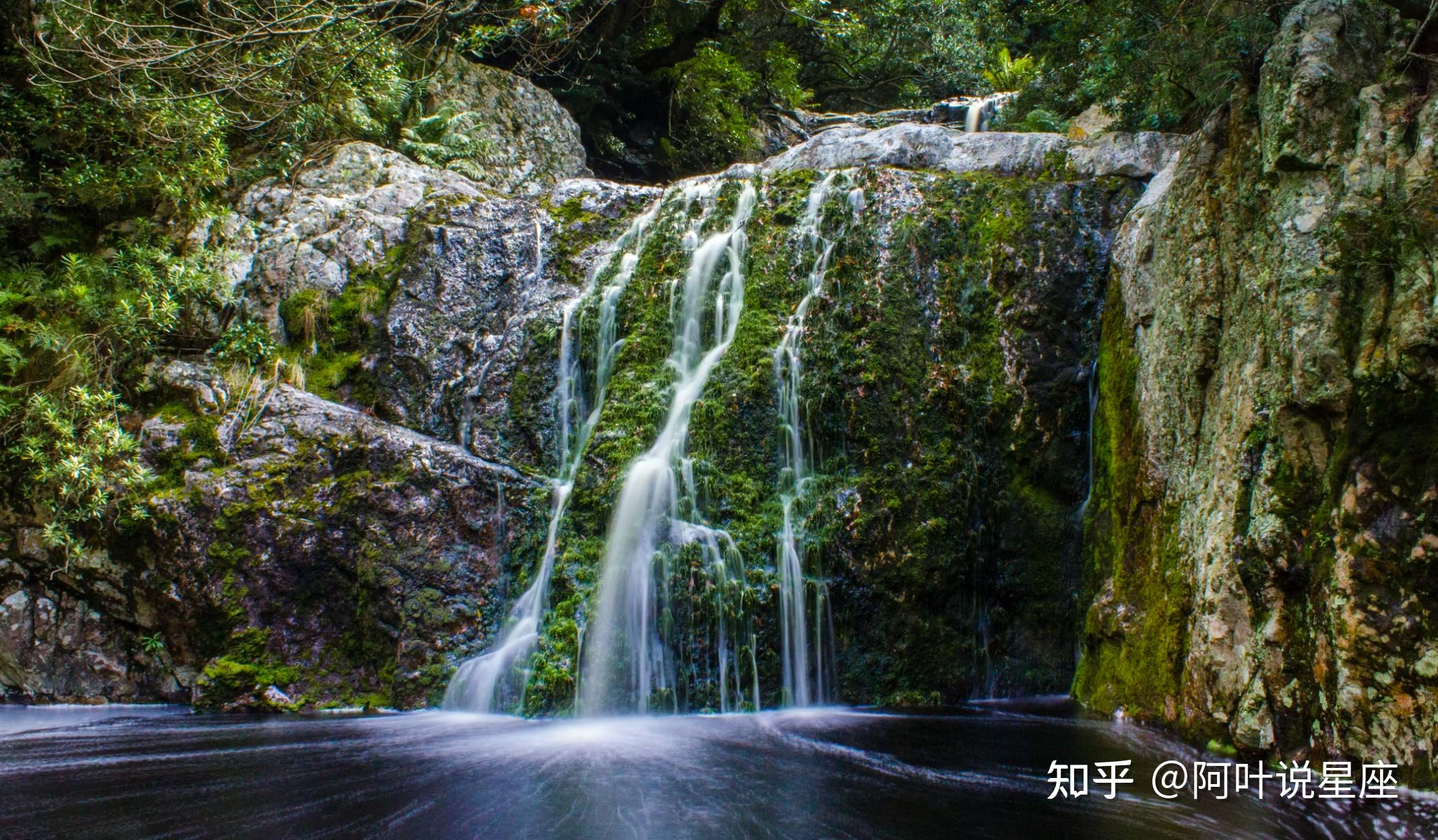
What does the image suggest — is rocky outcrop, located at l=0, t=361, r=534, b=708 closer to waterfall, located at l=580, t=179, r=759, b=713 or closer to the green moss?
waterfall, located at l=580, t=179, r=759, b=713

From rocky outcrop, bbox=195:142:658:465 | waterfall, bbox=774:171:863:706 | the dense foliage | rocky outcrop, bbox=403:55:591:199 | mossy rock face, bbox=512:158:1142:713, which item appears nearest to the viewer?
waterfall, bbox=774:171:863:706

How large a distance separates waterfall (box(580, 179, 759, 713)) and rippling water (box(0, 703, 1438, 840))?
1.09 feet

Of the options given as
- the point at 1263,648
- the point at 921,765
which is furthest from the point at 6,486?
the point at 1263,648

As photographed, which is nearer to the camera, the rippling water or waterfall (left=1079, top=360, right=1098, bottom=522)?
the rippling water

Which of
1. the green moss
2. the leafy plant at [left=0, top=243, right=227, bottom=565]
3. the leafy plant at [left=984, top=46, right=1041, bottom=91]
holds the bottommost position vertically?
the green moss

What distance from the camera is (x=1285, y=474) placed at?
14.8 feet

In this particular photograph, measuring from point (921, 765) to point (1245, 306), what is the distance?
332cm

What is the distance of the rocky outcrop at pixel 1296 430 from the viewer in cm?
389

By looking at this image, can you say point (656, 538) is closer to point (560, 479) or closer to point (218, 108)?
point (560, 479)

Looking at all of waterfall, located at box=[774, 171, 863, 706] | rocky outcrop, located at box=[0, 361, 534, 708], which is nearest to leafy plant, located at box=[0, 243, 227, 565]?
rocky outcrop, located at box=[0, 361, 534, 708]

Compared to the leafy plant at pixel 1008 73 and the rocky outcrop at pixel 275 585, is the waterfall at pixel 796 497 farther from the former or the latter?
the leafy plant at pixel 1008 73

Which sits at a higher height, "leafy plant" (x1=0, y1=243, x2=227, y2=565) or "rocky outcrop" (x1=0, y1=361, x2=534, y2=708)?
"leafy plant" (x1=0, y1=243, x2=227, y2=565)

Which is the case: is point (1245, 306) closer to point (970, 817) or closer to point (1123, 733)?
point (1123, 733)

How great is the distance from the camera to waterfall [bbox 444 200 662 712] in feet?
21.7
